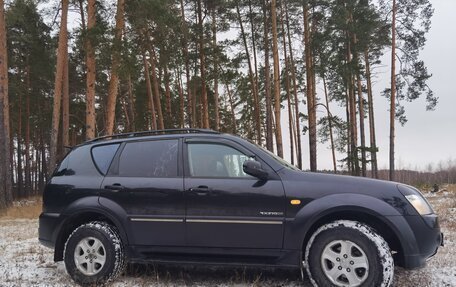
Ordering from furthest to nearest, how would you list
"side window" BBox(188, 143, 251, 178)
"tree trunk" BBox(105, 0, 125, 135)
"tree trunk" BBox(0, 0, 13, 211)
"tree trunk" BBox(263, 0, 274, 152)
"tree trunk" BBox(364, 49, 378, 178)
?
1. "tree trunk" BBox(364, 49, 378, 178)
2. "tree trunk" BBox(263, 0, 274, 152)
3. "tree trunk" BBox(0, 0, 13, 211)
4. "tree trunk" BBox(105, 0, 125, 135)
5. "side window" BBox(188, 143, 251, 178)

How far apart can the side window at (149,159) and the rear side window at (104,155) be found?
0.55 feet

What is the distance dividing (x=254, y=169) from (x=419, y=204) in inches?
71.7

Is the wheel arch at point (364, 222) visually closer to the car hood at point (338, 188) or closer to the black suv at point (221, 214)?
the black suv at point (221, 214)

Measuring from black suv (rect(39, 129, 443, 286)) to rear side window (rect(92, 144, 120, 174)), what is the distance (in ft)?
0.05

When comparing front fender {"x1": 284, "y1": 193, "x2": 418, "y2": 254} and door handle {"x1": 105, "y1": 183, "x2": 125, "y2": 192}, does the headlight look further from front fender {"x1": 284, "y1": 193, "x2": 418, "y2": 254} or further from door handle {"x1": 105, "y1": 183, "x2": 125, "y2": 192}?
door handle {"x1": 105, "y1": 183, "x2": 125, "y2": 192}

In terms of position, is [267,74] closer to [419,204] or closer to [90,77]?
[90,77]

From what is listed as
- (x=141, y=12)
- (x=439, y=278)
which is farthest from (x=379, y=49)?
(x=439, y=278)

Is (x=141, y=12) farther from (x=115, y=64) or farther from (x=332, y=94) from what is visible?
(x=332, y=94)

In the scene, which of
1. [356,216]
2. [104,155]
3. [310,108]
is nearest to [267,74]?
[310,108]

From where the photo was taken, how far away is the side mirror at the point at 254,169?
4789 millimetres

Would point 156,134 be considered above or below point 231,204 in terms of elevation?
above

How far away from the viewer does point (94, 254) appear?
5.30 metres

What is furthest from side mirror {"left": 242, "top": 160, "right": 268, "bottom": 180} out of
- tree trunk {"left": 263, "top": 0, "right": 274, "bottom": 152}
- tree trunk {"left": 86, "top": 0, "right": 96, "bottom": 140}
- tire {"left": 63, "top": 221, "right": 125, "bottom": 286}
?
tree trunk {"left": 263, "top": 0, "right": 274, "bottom": 152}

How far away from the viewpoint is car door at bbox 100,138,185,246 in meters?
5.08
